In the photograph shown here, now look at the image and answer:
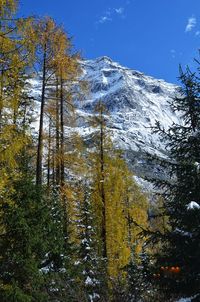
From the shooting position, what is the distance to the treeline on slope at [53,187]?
32.9 feet

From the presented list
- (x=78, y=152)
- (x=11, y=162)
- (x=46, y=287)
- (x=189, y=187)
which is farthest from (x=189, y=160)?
(x=78, y=152)

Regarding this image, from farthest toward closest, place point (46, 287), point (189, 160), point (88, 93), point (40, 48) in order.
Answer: point (88, 93) → point (40, 48) → point (46, 287) → point (189, 160)

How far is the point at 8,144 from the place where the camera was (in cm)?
955

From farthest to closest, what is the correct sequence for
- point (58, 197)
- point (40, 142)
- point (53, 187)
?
point (53, 187), point (58, 197), point (40, 142)

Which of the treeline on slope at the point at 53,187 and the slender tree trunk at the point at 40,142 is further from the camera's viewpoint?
the slender tree trunk at the point at 40,142

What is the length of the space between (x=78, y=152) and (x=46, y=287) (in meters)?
7.18

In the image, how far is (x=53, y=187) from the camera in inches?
792

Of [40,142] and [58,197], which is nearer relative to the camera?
[40,142]

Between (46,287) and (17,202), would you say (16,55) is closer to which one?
(17,202)

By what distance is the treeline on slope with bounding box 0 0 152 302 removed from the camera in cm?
1002

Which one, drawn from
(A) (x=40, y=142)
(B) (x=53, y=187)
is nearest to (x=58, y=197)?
(B) (x=53, y=187)

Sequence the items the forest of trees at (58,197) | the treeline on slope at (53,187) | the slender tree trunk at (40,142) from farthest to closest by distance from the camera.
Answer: the slender tree trunk at (40,142)
the treeline on slope at (53,187)
the forest of trees at (58,197)

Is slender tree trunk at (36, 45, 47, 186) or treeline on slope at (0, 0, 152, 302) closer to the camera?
treeline on slope at (0, 0, 152, 302)

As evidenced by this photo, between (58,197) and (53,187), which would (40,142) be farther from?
(53,187)
